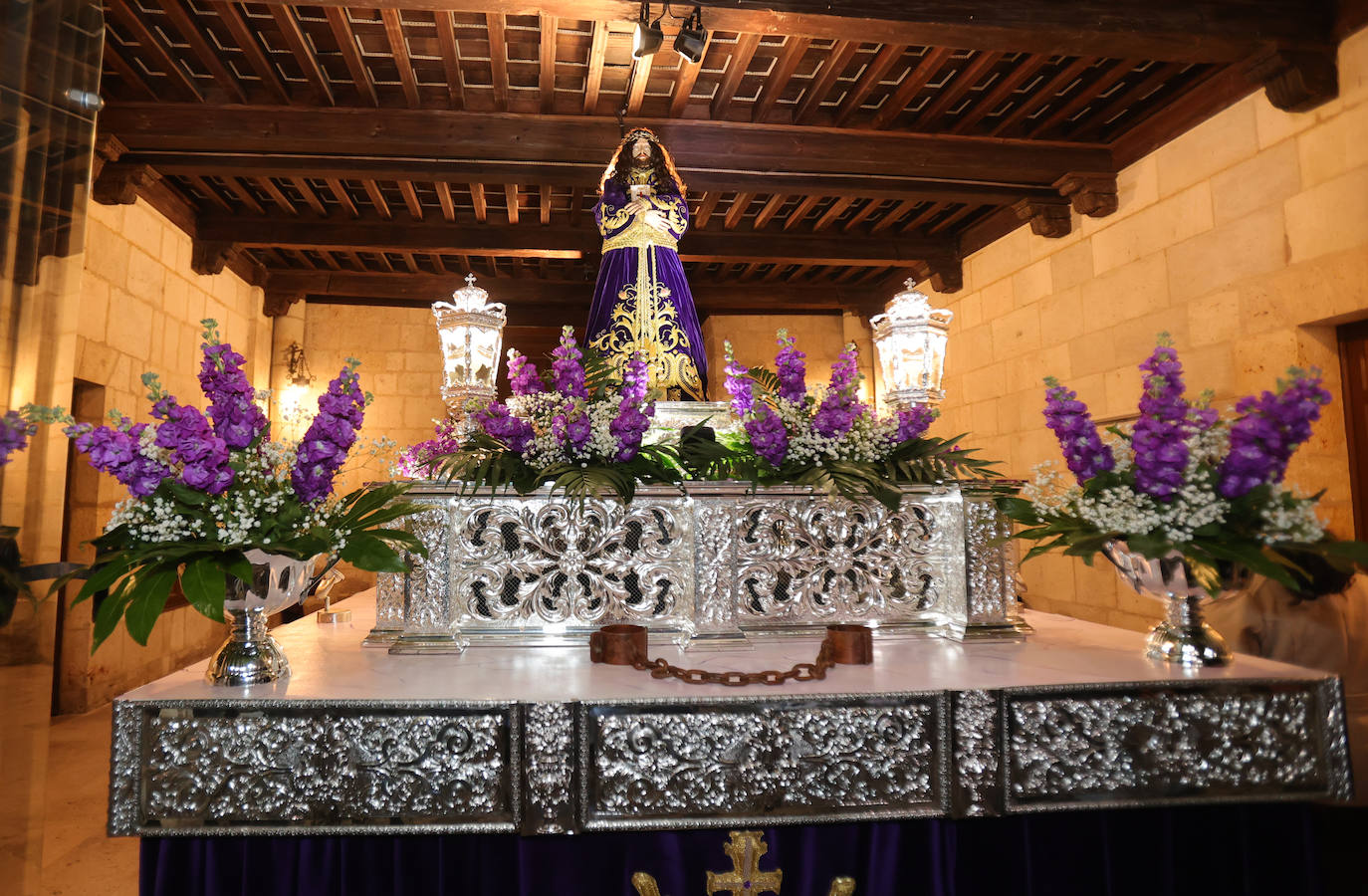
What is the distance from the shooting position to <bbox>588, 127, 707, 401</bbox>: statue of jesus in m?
2.99

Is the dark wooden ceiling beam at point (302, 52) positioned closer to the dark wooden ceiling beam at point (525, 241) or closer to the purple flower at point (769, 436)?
the dark wooden ceiling beam at point (525, 241)

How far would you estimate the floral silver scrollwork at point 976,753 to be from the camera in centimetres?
160

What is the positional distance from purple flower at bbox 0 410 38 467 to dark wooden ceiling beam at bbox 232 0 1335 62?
2.78 m

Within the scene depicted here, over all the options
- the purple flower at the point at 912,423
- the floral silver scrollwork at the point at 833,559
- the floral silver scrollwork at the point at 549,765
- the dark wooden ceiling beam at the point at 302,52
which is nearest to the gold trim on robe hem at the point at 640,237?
the purple flower at the point at 912,423

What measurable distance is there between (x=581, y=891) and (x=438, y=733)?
50 cm

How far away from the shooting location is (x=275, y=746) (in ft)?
4.99

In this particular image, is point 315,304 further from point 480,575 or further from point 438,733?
point 438,733

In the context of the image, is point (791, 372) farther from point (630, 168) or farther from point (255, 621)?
point (255, 621)

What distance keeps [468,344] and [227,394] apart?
2.43ft

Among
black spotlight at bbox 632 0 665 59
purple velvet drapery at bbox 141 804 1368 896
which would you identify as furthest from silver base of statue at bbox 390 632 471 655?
black spotlight at bbox 632 0 665 59

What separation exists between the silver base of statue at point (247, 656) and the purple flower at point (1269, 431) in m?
2.26

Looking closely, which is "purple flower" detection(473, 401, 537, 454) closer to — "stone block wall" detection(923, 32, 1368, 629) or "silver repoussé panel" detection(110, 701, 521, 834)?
"silver repoussé panel" detection(110, 701, 521, 834)

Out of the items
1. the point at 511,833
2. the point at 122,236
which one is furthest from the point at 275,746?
the point at 122,236

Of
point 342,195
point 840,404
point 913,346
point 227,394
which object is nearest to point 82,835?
point 227,394
